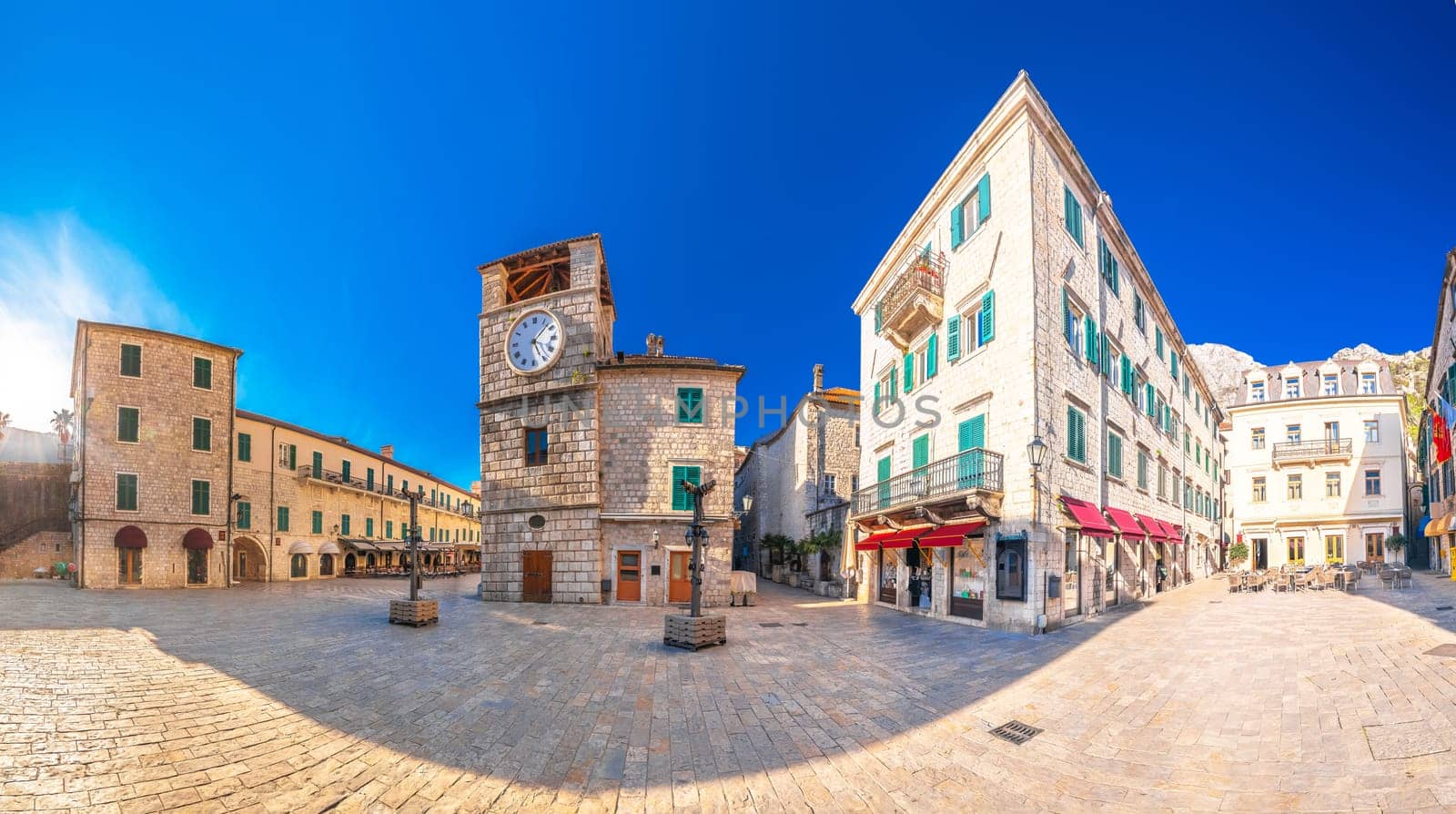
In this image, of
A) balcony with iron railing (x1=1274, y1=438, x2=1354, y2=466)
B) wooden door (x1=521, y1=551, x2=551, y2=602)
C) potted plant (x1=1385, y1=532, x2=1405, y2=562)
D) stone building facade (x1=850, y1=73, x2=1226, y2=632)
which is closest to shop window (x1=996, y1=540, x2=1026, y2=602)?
stone building facade (x1=850, y1=73, x2=1226, y2=632)

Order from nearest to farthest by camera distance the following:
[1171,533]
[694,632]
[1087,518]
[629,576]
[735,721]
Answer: [735,721]
[694,632]
[1087,518]
[629,576]
[1171,533]

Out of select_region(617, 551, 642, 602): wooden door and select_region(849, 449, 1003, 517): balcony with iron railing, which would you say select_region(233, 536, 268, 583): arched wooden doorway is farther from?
select_region(849, 449, 1003, 517): balcony with iron railing

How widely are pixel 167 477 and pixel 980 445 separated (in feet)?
109

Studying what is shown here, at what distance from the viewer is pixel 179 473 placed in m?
25.9

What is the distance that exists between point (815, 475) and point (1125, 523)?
1521 centimetres

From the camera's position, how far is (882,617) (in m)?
16.2

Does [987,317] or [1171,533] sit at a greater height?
[987,317]

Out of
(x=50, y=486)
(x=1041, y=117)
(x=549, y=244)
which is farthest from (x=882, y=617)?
(x=50, y=486)

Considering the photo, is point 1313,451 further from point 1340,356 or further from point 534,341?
point 1340,356

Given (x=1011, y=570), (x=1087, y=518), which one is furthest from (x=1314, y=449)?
(x=1011, y=570)

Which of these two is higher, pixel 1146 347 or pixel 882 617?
pixel 1146 347

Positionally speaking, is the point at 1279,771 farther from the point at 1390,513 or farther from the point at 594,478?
the point at 1390,513

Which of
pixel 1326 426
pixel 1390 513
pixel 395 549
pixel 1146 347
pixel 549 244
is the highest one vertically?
pixel 549 244

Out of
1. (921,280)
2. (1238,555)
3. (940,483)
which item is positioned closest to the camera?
(940,483)
